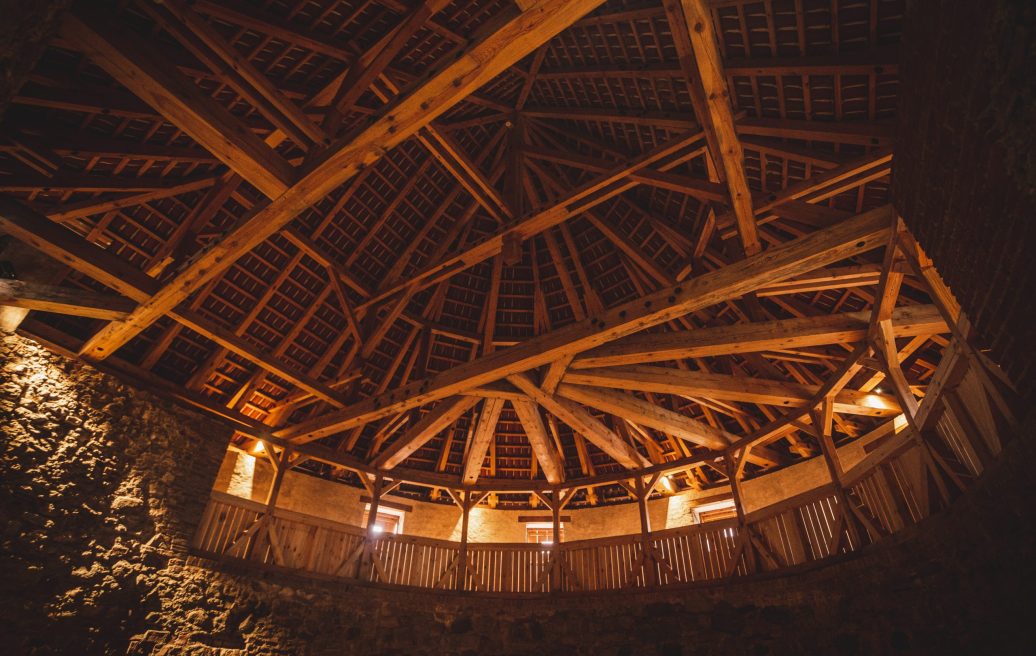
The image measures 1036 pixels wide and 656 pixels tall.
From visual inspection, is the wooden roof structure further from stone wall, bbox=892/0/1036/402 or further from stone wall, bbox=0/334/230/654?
stone wall, bbox=892/0/1036/402

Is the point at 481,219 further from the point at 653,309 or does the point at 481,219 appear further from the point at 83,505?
the point at 83,505

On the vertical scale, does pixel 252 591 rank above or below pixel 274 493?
below

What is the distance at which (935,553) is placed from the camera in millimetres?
6117

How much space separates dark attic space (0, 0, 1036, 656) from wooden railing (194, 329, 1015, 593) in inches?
2.4

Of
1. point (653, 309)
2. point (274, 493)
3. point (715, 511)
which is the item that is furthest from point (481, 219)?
point (715, 511)

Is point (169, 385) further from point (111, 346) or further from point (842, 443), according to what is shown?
point (842, 443)

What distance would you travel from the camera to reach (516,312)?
519 inches

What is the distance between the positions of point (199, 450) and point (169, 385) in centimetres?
137

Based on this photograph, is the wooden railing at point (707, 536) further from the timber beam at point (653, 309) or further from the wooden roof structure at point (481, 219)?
the timber beam at point (653, 309)

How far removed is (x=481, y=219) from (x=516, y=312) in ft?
7.55

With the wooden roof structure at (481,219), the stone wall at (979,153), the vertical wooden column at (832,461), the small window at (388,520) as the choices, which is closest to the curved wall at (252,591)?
the vertical wooden column at (832,461)

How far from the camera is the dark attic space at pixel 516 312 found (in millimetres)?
4766

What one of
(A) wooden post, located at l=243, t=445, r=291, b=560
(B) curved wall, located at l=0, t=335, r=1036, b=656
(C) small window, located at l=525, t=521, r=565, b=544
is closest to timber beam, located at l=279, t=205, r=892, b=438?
(A) wooden post, located at l=243, t=445, r=291, b=560

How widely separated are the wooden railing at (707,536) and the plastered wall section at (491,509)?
221cm
